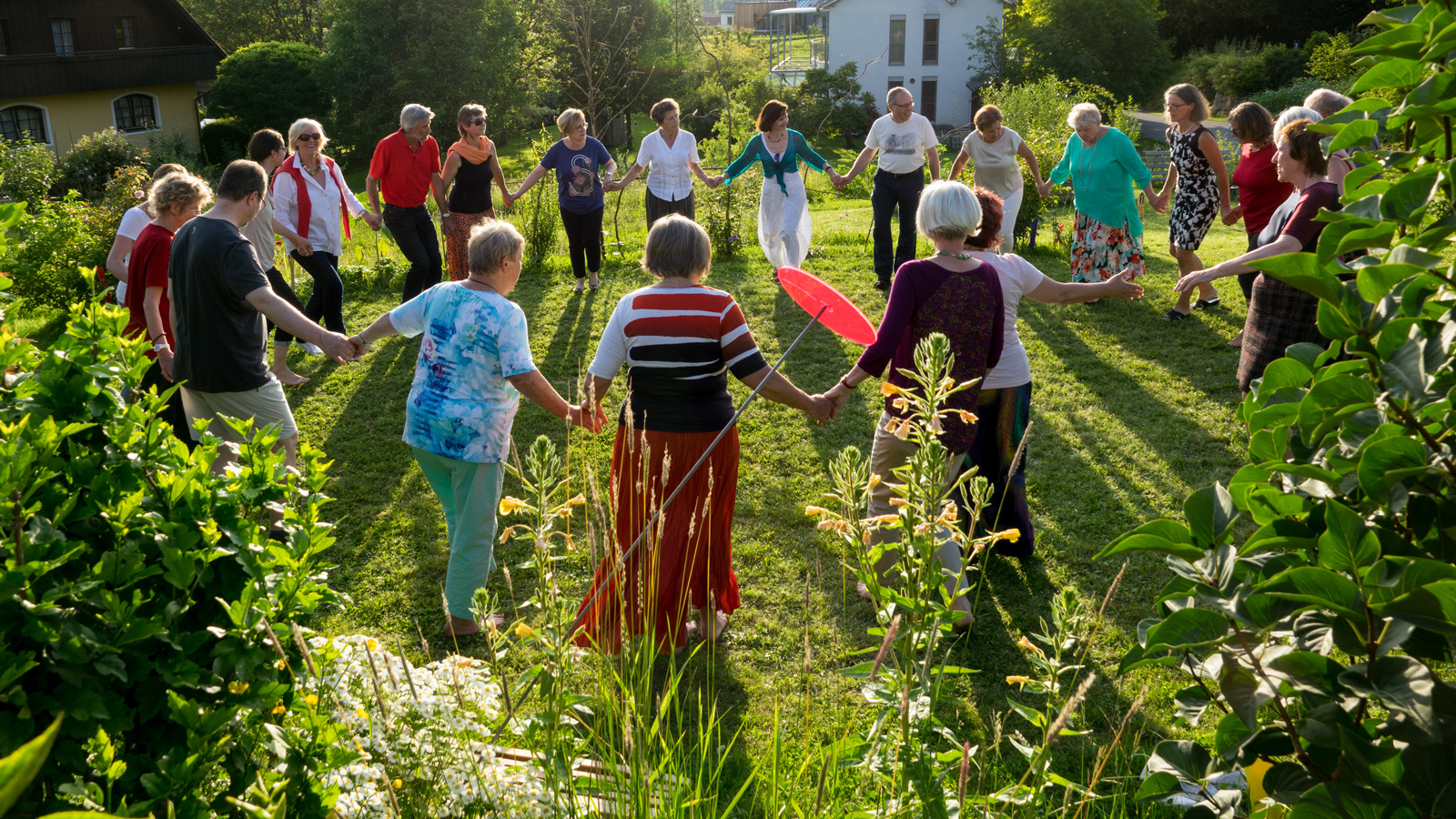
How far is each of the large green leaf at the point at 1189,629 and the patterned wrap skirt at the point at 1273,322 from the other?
3977mm

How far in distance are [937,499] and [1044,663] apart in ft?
1.59

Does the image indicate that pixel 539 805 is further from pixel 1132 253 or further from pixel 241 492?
pixel 1132 253

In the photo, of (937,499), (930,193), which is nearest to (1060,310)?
(930,193)

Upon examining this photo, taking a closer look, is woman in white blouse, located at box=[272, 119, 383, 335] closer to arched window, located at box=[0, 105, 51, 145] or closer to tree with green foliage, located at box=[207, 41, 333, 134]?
arched window, located at box=[0, 105, 51, 145]

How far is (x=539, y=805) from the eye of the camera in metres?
2.10

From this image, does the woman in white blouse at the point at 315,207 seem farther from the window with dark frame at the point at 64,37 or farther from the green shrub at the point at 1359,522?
the window with dark frame at the point at 64,37

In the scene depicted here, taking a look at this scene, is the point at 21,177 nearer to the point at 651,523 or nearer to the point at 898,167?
the point at 898,167

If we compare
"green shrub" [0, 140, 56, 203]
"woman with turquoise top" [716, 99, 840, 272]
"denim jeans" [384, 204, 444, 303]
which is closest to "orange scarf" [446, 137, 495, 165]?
"denim jeans" [384, 204, 444, 303]

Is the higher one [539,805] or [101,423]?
[101,423]

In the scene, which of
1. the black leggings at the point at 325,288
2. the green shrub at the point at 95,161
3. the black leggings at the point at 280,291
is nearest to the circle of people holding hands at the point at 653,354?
the black leggings at the point at 280,291

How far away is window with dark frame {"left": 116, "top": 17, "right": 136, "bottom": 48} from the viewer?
34688 millimetres

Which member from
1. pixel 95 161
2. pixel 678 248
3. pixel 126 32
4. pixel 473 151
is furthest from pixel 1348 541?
pixel 126 32

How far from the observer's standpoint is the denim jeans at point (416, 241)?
8.63 meters

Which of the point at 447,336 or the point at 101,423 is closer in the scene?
the point at 101,423
